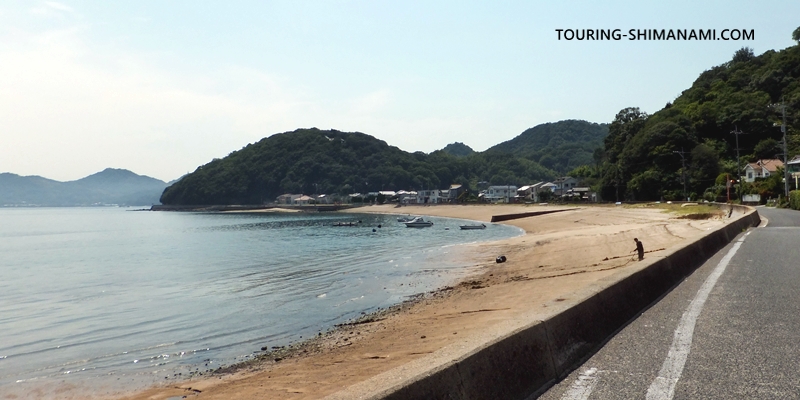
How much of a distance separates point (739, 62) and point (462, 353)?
15330cm

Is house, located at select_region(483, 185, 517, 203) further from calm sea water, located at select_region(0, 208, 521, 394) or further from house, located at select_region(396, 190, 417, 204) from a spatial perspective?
calm sea water, located at select_region(0, 208, 521, 394)

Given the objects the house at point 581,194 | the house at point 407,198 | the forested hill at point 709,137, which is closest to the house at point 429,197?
the house at point 407,198

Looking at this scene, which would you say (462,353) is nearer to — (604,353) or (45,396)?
(604,353)

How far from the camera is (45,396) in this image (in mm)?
11375

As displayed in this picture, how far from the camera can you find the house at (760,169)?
85.6m

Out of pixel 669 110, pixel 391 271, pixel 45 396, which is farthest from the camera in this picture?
pixel 669 110

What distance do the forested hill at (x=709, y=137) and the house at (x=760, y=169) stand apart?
2.13 m

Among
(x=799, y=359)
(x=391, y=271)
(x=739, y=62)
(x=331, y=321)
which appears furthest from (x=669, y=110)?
(x=799, y=359)

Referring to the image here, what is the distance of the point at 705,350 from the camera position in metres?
5.94

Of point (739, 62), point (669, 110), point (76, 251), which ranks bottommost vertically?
point (76, 251)

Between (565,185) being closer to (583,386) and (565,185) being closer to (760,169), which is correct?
(760,169)

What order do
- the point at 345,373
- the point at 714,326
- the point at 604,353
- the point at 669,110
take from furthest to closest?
1. the point at 669,110
2. the point at 345,373
3. the point at 714,326
4. the point at 604,353

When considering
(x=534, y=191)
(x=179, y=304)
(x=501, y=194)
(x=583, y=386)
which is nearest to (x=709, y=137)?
(x=534, y=191)

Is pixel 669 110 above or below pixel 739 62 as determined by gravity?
below
